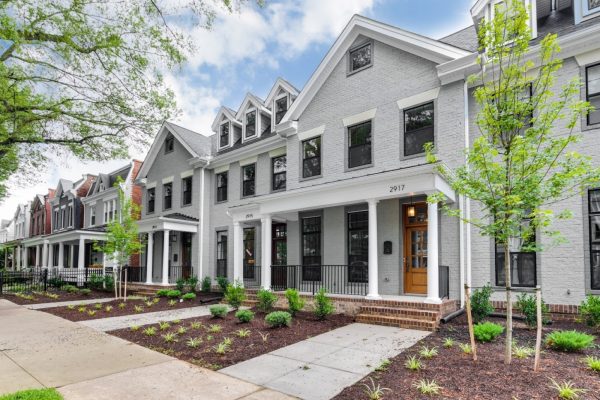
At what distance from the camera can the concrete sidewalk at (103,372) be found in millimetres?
4891

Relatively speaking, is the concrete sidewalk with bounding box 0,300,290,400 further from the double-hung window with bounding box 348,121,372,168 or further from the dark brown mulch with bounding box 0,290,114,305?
the double-hung window with bounding box 348,121,372,168

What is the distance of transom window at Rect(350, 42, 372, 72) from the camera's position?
40.9 feet

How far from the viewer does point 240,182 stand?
1705cm

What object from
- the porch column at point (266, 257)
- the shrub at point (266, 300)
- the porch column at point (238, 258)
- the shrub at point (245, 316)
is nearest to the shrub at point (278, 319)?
the shrub at point (245, 316)

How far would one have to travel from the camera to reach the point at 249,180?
16.8 m

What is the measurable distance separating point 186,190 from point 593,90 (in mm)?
16864

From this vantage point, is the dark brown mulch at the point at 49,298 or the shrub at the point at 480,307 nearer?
the shrub at the point at 480,307

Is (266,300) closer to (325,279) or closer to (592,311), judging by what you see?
(325,279)

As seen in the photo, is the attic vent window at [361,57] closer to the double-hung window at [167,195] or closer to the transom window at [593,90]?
the transom window at [593,90]

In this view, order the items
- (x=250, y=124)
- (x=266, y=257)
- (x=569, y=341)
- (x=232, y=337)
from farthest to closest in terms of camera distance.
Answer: (x=250, y=124), (x=266, y=257), (x=232, y=337), (x=569, y=341)

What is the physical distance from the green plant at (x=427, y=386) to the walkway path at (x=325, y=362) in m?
0.88

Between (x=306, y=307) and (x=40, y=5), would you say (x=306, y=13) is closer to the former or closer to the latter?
(x=40, y=5)

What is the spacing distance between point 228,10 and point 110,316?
920 centimetres

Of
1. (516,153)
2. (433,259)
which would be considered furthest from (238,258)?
(516,153)
